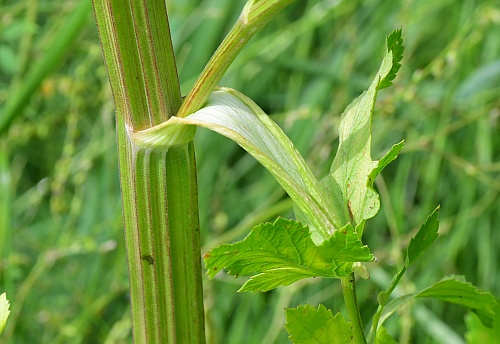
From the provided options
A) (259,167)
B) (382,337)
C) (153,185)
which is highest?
(259,167)

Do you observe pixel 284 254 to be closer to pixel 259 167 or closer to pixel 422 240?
pixel 422 240

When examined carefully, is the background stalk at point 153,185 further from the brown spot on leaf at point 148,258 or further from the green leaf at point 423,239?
the green leaf at point 423,239

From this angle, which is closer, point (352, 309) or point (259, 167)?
point (352, 309)

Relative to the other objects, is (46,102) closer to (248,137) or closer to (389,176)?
(389,176)

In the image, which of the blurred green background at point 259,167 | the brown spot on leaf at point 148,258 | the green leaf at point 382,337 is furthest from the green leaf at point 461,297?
the blurred green background at point 259,167

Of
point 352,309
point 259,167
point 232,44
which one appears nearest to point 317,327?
point 352,309

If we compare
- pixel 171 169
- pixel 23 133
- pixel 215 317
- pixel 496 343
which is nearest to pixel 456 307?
pixel 215 317

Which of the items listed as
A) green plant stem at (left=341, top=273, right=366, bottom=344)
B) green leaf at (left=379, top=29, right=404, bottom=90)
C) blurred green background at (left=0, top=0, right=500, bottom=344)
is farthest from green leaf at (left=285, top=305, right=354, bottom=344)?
blurred green background at (left=0, top=0, right=500, bottom=344)

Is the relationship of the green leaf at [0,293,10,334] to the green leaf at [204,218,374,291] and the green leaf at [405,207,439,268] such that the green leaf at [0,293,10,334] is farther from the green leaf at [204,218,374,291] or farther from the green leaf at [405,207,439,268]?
A: the green leaf at [405,207,439,268]
